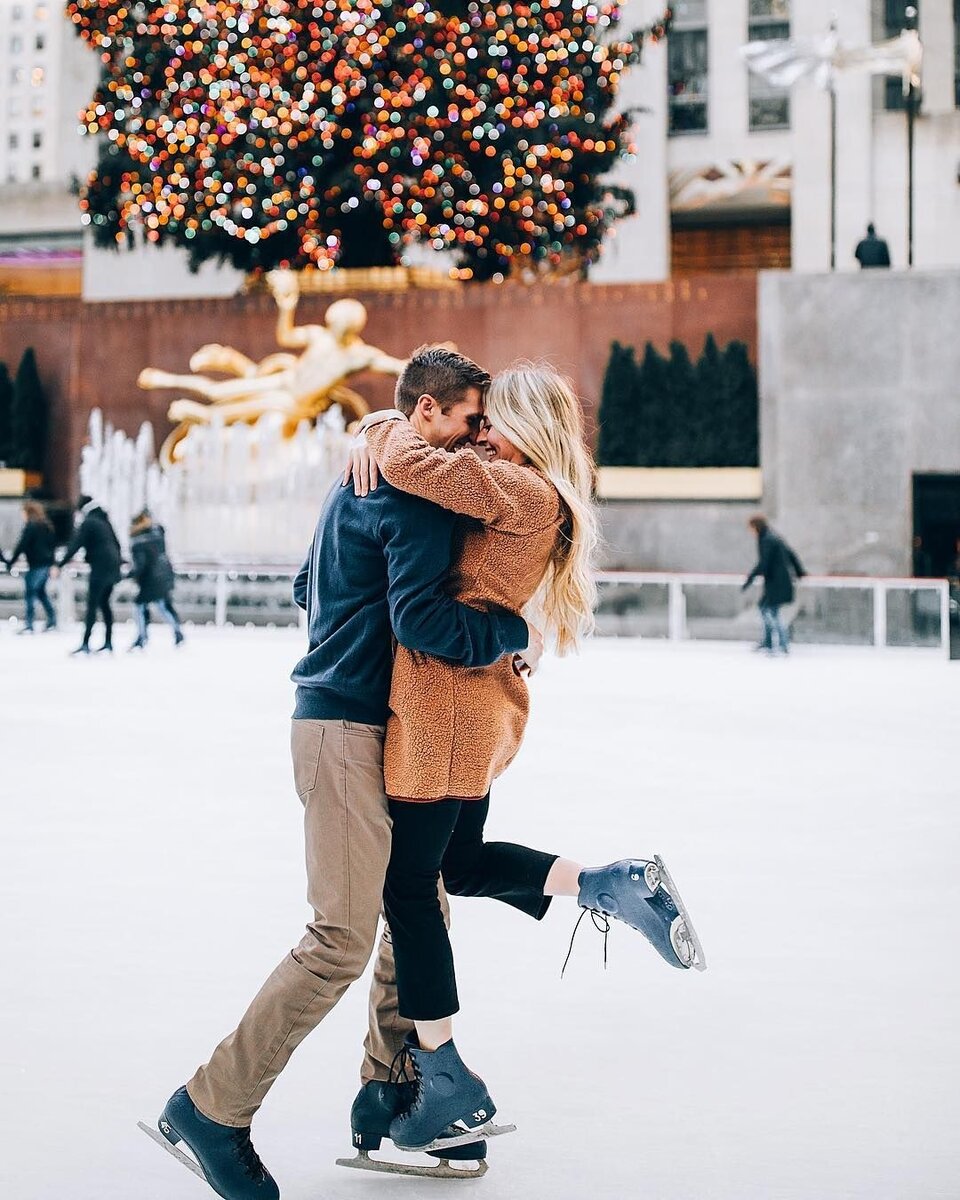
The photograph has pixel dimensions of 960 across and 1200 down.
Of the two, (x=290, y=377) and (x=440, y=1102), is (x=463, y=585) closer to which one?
(x=440, y=1102)

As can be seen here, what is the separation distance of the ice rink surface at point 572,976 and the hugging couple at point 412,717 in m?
0.13

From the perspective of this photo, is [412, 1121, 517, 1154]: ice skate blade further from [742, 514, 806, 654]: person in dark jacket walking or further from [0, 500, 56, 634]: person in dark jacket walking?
[0, 500, 56, 634]: person in dark jacket walking

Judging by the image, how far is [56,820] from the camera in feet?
15.9

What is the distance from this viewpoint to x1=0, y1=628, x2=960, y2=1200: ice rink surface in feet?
7.23

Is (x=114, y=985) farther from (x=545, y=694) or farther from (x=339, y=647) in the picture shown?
(x=545, y=694)

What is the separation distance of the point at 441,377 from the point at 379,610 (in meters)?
0.37

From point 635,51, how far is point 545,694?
15.4m

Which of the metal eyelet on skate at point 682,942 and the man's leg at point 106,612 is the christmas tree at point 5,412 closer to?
the man's leg at point 106,612

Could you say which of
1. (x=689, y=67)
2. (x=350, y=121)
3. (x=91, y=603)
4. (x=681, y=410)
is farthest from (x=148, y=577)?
(x=689, y=67)

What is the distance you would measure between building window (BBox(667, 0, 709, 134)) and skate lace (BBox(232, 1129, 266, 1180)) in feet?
87.4

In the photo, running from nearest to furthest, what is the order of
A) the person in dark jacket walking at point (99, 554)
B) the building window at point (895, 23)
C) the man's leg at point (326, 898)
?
1. the man's leg at point (326, 898)
2. the person in dark jacket walking at point (99, 554)
3. the building window at point (895, 23)

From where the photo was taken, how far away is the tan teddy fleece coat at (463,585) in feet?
6.94

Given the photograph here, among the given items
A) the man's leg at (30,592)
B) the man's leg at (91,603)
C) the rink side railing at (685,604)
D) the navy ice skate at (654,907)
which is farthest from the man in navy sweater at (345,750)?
the man's leg at (30,592)

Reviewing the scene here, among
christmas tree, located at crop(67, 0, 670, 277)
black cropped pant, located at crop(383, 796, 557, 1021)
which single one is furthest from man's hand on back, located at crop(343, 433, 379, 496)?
christmas tree, located at crop(67, 0, 670, 277)
